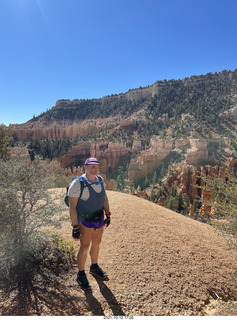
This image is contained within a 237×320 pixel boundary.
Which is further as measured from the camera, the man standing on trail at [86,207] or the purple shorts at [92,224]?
the purple shorts at [92,224]

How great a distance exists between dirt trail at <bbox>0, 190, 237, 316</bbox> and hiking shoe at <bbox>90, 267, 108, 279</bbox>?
0.11 meters

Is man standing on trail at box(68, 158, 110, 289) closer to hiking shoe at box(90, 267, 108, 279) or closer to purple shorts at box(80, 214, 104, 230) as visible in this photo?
purple shorts at box(80, 214, 104, 230)

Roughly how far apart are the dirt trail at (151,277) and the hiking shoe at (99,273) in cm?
11

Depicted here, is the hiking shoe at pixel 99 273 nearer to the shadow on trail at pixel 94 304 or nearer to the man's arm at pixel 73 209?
the shadow on trail at pixel 94 304

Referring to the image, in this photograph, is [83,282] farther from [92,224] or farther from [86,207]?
[86,207]

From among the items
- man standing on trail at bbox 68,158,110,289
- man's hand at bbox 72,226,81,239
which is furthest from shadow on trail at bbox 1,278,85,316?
man's hand at bbox 72,226,81,239

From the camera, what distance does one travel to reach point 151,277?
133 inches

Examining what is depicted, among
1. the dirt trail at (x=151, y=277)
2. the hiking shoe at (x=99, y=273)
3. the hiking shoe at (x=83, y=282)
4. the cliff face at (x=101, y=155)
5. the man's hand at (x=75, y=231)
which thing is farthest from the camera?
the cliff face at (x=101, y=155)

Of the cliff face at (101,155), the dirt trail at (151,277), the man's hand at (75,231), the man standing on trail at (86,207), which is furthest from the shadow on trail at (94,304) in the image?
the cliff face at (101,155)

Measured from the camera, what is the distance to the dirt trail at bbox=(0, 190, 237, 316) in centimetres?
276

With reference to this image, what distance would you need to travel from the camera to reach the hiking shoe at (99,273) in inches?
130

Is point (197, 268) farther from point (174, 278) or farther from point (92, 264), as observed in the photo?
point (92, 264)

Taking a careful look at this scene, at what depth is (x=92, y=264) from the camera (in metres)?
3.39

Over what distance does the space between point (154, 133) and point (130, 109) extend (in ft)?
101
